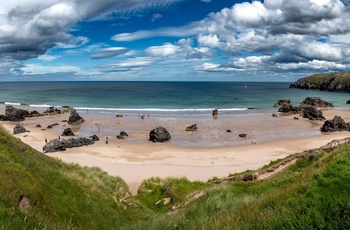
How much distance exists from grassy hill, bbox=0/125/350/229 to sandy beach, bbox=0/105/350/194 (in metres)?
9.66

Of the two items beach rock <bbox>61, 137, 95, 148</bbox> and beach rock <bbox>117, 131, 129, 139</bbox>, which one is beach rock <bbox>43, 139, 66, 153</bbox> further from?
beach rock <bbox>117, 131, 129, 139</bbox>

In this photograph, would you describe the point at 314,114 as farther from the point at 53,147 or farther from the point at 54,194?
the point at 54,194

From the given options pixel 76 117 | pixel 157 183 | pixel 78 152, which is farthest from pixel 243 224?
pixel 76 117

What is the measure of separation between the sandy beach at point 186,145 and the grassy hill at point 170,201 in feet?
31.7

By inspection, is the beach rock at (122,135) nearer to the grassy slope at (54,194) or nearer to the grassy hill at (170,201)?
the grassy hill at (170,201)

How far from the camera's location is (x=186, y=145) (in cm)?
4656

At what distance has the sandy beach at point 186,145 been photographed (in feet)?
111

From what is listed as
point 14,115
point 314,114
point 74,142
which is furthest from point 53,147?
point 314,114

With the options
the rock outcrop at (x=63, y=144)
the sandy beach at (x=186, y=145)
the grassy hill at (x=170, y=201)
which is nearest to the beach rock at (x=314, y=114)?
the sandy beach at (x=186, y=145)

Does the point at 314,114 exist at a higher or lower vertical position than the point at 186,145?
higher

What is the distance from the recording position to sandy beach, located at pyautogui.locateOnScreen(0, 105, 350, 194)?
33719mm

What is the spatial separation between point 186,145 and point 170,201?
2745cm

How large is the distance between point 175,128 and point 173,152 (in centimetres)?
1895

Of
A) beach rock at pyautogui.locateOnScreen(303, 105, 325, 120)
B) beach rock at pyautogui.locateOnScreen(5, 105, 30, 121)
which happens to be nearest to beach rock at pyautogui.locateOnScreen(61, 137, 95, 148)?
beach rock at pyautogui.locateOnScreen(5, 105, 30, 121)
